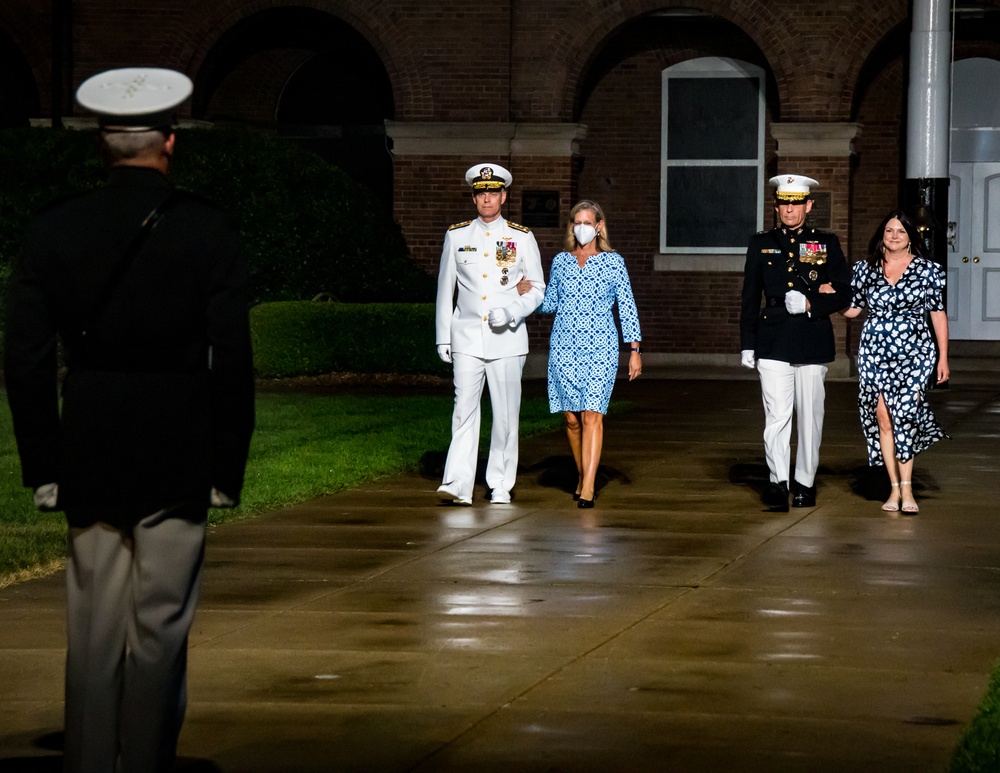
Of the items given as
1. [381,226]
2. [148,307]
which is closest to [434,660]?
[148,307]

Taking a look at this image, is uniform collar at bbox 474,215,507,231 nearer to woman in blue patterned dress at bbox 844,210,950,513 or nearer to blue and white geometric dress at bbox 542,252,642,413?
Result: blue and white geometric dress at bbox 542,252,642,413

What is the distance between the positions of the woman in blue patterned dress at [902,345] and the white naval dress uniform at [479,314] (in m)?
A: 1.87

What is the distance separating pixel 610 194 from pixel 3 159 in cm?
734

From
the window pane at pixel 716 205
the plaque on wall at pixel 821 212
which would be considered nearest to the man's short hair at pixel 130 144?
the plaque on wall at pixel 821 212

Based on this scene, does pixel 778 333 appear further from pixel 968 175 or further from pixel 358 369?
pixel 968 175

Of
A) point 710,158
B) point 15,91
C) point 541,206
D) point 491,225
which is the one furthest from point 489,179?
point 15,91

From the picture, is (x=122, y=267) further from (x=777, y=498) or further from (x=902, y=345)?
(x=902, y=345)

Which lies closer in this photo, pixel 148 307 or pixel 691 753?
pixel 148 307

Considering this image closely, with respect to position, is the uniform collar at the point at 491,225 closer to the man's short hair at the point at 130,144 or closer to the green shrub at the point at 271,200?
the man's short hair at the point at 130,144

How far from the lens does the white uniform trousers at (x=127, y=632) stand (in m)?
4.33

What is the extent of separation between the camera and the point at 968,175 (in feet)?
74.6

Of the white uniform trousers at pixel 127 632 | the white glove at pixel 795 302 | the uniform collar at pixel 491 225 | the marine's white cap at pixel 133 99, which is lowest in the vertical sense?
the white uniform trousers at pixel 127 632

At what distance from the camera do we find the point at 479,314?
33.2 ft

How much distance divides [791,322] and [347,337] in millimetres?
9425
